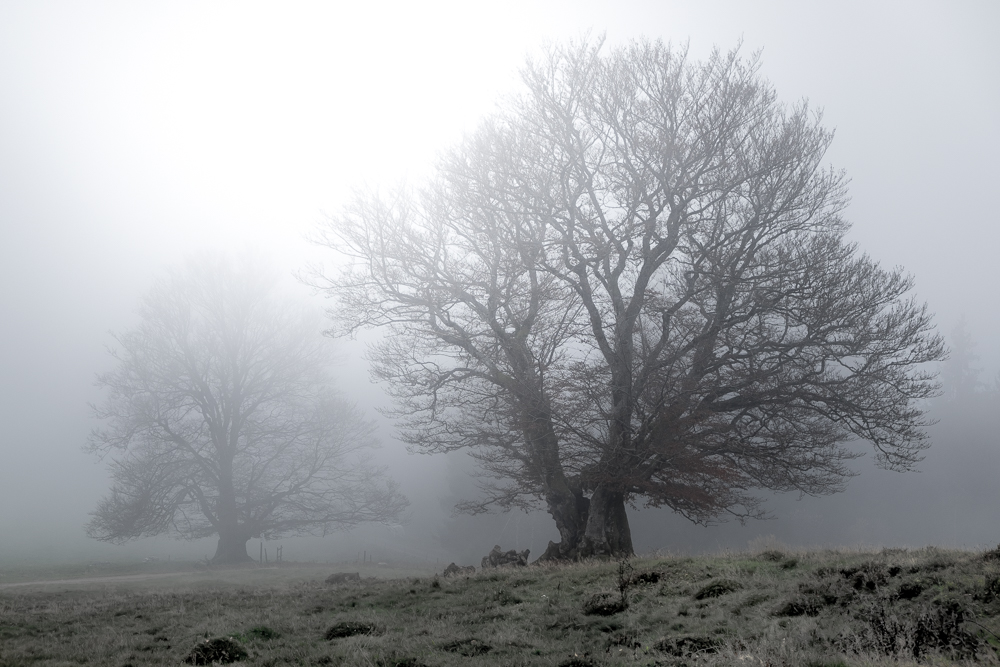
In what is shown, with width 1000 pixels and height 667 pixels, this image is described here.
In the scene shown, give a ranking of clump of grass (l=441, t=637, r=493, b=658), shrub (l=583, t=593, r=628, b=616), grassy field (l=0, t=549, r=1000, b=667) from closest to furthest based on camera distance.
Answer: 1. grassy field (l=0, t=549, r=1000, b=667)
2. clump of grass (l=441, t=637, r=493, b=658)
3. shrub (l=583, t=593, r=628, b=616)

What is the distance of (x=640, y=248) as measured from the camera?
13.8 metres

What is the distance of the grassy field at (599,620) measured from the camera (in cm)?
453

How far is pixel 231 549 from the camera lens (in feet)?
91.7

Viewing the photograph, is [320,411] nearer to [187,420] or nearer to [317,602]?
[187,420]

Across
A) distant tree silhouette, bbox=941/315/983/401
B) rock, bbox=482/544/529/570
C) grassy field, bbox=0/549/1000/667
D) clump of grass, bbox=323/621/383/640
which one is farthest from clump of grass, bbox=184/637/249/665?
distant tree silhouette, bbox=941/315/983/401

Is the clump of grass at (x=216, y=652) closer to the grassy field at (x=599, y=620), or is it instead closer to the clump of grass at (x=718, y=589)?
the grassy field at (x=599, y=620)

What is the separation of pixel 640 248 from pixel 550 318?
2699 mm

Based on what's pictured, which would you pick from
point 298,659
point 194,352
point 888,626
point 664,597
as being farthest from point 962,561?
point 194,352

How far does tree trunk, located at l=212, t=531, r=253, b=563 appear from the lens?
91.0ft

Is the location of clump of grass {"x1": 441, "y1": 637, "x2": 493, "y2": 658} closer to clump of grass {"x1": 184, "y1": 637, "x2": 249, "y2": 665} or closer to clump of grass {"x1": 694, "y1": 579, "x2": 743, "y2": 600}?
clump of grass {"x1": 184, "y1": 637, "x2": 249, "y2": 665}

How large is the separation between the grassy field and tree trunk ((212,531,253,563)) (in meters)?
18.2

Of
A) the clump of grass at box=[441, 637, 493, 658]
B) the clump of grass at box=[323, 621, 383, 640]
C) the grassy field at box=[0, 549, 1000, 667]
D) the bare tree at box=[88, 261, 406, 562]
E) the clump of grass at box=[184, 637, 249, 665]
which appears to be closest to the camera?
the grassy field at box=[0, 549, 1000, 667]

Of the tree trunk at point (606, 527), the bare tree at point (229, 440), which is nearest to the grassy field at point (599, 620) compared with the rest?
the tree trunk at point (606, 527)

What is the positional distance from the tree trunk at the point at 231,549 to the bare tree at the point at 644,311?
18.1 metres
